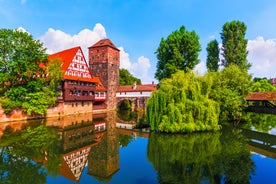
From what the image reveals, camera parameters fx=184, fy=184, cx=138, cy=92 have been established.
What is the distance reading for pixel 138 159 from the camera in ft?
34.4

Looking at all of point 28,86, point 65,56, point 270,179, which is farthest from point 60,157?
point 65,56

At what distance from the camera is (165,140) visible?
13914 mm

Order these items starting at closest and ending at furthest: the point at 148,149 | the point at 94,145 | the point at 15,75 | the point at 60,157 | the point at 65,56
A: the point at 60,157 < the point at 148,149 < the point at 94,145 < the point at 15,75 < the point at 65,56

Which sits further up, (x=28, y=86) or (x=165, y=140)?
(x=28, y=86)

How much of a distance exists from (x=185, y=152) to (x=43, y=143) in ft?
32.7

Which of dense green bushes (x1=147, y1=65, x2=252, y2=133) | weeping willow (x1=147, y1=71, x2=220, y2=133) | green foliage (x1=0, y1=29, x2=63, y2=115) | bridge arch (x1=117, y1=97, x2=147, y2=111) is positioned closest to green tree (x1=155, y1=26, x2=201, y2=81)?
bridge arch (x1=117, y1=97, x2=147, y2=111)

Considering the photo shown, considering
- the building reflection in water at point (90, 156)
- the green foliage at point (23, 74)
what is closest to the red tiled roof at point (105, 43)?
the green foliage at point (23, 74)

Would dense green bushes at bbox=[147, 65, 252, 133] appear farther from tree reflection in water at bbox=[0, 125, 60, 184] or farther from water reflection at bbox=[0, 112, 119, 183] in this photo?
tree reflection in water at bbox=[0, 125, 60, 184]

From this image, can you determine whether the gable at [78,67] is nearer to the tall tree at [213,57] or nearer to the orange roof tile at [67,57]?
the orange roof tile at [67,57]

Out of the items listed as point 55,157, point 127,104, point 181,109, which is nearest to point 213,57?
point 127,104

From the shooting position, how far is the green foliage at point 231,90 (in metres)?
19.5

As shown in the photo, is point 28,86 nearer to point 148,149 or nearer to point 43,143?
point 43,143

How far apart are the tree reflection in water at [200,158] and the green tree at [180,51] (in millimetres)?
17898

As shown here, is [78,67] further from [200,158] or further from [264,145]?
[264,145]
